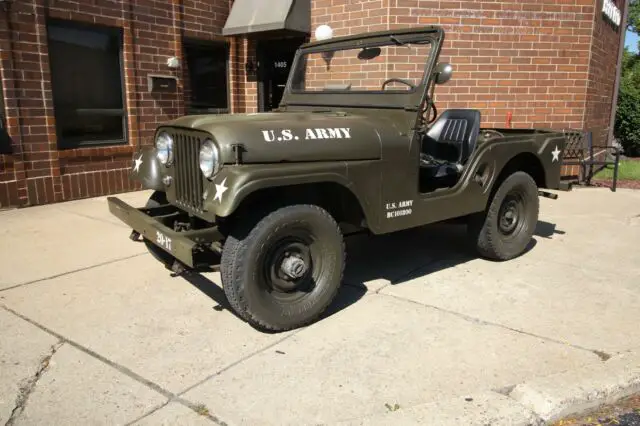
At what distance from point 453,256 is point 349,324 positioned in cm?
187

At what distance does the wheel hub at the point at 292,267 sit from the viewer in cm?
324

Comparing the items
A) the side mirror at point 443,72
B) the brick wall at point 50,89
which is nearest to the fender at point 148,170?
the side mirror at point 443,72

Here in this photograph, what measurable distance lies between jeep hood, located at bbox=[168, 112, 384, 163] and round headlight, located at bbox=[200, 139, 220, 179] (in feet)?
0.21

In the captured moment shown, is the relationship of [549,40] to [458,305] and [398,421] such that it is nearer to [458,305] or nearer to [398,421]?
[458,305]

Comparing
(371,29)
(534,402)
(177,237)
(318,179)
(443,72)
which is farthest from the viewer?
(371,29)

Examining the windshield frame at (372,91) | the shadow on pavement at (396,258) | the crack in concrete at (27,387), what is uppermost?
the windshield frame at (372,91)

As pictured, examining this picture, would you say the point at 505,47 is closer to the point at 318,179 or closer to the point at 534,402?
the point at 318,179

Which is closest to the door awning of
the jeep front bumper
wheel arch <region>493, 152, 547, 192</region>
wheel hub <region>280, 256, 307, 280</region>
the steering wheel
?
the steering wheel

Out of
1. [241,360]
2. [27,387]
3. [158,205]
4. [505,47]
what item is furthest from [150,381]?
[505,47]

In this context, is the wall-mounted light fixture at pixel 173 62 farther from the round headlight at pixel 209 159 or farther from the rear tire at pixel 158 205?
the round headlight at pixel 209 159

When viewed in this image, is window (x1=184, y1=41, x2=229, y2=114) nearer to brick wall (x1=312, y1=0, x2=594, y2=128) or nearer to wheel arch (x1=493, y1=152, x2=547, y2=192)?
brick wall (x1=312, y1=0, x2=594, y2=128)

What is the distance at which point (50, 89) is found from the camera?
661 cm

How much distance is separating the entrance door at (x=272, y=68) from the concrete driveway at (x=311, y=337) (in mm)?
4979

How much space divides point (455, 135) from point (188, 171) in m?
2.66
